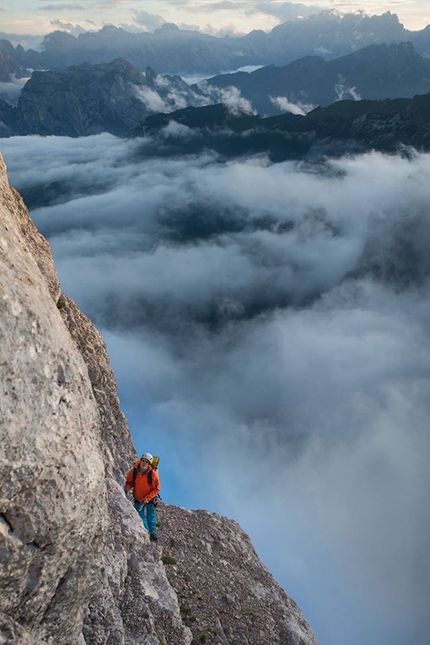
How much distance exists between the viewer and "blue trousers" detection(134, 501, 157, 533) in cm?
2963

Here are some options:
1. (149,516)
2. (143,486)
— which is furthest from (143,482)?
(149,516)

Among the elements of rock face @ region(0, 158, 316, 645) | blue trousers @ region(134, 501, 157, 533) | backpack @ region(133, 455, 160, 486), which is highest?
backpack @ region(133, 455, 160, 486)

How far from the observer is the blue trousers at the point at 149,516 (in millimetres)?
29630

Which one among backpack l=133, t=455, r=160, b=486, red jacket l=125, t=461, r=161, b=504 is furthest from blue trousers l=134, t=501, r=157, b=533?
backpack l=133, t=455, r=160, b=486

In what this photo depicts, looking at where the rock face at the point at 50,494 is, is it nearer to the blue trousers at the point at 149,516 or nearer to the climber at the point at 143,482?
the climber at the point at 143,482

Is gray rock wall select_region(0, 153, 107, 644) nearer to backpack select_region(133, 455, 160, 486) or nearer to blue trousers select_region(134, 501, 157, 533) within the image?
backpack select_region(133, 455, 160, 486)

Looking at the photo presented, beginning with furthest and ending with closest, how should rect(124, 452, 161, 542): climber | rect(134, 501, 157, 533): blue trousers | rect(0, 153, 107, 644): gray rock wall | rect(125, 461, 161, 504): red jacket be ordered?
rect(134, 501, 157, 533): blue trousers, rect(125, 461, 161, 504): red jacket, rect(124, 452, 161, 542): climber, rect(0, 153, 107, 644): gray rock wall

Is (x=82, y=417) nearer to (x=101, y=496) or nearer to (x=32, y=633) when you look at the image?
(x=101, y=496)

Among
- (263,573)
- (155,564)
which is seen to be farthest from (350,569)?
(155,564)

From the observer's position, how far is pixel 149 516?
1197 inches

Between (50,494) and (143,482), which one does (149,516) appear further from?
(50,494)

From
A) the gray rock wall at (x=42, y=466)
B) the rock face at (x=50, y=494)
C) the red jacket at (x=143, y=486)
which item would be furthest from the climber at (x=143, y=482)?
the gray rock wall at (x=42, y=466)

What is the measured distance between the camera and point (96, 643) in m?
19.1

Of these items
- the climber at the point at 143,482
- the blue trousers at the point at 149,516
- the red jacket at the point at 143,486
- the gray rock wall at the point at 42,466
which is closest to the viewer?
the gray rock wall at the point at 42,466
